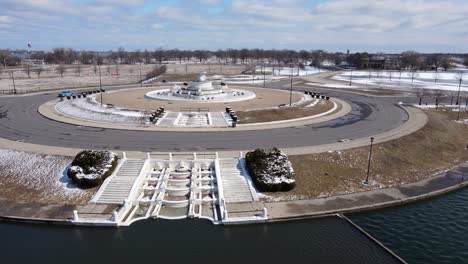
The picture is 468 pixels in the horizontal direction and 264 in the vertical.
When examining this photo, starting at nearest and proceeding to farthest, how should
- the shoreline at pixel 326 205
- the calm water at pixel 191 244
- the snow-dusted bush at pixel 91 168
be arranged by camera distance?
the calm water at pixel 191 244 → the shoreline at pixel 326 205 → the snow-dusted bush at pixel 91 168

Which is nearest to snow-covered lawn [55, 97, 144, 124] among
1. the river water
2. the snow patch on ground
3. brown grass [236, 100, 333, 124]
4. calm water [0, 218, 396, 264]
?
brown grass [236, 100, 333, 124]

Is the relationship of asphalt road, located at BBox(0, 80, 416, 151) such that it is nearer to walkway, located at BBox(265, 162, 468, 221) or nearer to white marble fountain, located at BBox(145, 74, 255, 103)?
walkway, located at BBox(265, 162, 468, 221)

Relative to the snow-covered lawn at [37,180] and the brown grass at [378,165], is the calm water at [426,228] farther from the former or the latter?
the snow-covered lawn at [37,180]

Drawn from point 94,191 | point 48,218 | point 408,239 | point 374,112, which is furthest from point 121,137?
point 374,112

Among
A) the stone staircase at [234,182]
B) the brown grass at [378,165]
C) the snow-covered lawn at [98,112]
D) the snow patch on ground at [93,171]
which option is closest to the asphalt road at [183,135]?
the stone staircase at [234,182]

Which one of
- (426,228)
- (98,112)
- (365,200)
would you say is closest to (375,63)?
(98,112)

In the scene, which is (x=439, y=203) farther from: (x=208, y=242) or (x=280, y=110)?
(x=280, y=110)
